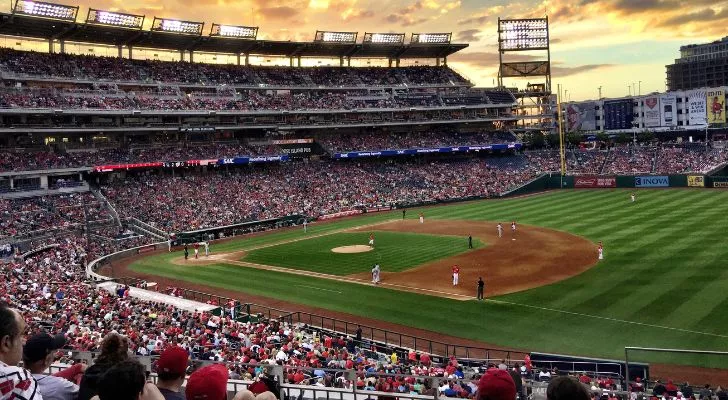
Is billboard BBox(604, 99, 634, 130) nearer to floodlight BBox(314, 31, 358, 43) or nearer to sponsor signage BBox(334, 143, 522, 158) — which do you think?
sponsor signage BBox(334, 143, 522, 158)

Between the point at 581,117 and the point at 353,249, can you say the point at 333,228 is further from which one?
the point at 581,117

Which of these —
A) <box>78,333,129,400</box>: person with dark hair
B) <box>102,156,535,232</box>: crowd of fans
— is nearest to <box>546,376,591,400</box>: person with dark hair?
<box>78,333,129,400</box>: person with dark hair

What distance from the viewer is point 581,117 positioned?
138 metres

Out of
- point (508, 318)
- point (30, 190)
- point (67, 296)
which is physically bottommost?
point (508, 318)

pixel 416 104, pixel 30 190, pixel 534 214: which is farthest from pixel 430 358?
pixel 416 104

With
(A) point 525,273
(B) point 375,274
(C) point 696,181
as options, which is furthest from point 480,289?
(C) point 696,181

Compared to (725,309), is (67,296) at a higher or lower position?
higher

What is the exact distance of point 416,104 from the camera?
8356 centimetres

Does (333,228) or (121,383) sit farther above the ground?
(121,383)

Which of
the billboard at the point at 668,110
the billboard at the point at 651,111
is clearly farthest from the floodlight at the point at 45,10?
the billboard at the point at 651,111

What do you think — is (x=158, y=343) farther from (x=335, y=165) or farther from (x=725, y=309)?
(x=335, y=165)

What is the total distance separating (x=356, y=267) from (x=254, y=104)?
41.5 meters

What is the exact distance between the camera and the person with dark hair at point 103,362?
4.95 meters

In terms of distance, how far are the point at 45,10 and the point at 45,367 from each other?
2446 inches
